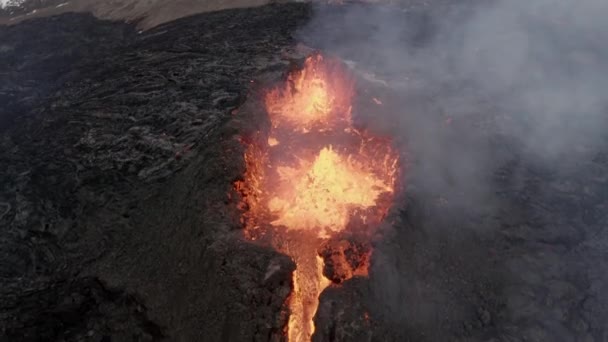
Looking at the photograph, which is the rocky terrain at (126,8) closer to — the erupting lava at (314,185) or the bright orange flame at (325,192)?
the erupting lava at (314,185)

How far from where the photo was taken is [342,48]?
44.3 feet

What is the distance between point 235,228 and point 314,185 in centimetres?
209

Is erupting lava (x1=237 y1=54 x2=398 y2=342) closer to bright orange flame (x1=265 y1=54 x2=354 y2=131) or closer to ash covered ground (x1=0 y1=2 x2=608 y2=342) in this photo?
bright orange flame (x1=265 y1=54 x2=354 y2=131)

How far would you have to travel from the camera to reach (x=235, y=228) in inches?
261

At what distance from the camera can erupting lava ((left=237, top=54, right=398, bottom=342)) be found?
629cm

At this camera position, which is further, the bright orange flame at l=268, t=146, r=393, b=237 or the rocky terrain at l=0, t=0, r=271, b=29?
the rocky terrain at l=0, t=0, r=271, b=29

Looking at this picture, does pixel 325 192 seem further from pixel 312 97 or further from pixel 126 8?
pixel 126 8

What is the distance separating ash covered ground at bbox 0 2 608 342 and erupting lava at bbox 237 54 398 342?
39 centimetres

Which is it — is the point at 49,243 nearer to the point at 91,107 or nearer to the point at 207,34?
the point at 91,107

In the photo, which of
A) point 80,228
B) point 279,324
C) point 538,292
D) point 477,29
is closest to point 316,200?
point 279,324

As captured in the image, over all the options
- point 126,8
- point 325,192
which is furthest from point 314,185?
point 126,8

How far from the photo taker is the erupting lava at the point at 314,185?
6.29 m

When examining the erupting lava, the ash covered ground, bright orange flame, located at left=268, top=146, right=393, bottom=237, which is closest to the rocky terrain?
the ash covered ground

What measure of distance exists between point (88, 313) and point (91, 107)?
7.19m
